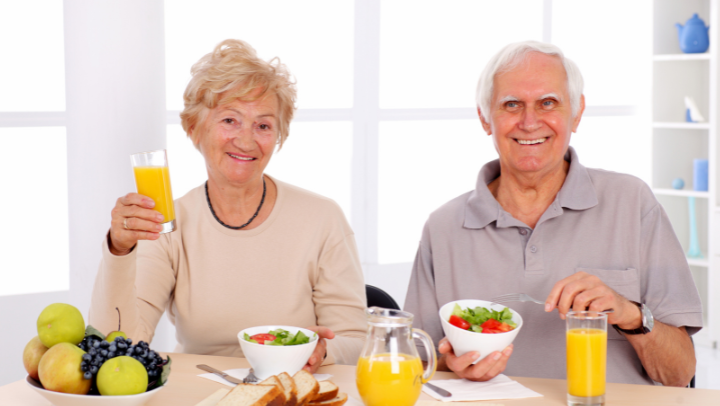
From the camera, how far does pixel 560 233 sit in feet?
5.88

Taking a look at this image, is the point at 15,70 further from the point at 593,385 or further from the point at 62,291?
the point at 593,385

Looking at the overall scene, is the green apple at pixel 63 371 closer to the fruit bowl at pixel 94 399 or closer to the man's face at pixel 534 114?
the fruit bowl at pixel 94 399

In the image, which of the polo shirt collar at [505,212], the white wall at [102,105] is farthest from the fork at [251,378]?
the white wall at [102,105]

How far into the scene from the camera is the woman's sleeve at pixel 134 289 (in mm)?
1639

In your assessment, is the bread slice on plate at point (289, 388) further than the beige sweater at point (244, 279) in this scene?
No

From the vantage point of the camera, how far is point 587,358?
50.7 inches

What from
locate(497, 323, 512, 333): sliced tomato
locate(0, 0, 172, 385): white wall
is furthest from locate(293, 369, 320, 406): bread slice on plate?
locate(0, 0, 172, 385): white wall

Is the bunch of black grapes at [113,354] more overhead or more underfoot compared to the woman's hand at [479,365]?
more overhead

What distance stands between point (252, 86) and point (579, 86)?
86cm

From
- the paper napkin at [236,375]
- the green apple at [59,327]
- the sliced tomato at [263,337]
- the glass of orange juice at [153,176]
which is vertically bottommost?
the paper napkin at [236,375]

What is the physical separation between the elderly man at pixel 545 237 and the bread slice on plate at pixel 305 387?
0.46m

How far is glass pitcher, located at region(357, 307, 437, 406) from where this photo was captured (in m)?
1.20

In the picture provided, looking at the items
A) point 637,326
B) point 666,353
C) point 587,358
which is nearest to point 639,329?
point 637,326

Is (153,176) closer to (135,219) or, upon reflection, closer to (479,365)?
(135,219)
